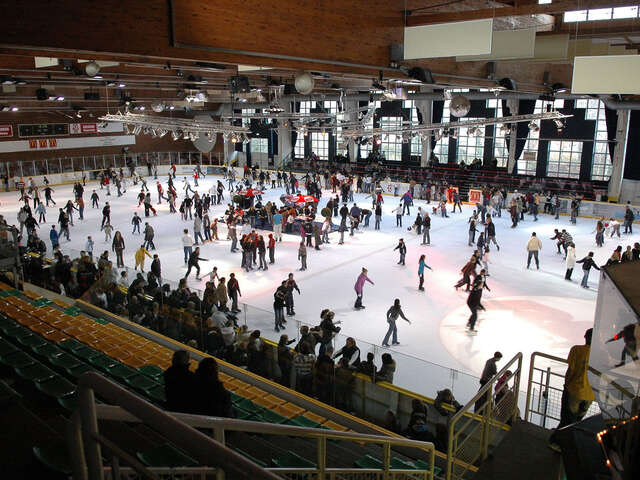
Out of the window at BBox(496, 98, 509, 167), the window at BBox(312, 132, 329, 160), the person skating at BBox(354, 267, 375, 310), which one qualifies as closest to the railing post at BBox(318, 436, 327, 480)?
the person skating at BBox(354, 267, 375, 310)

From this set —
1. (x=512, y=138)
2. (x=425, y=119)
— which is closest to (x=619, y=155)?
(x=512, y=138)

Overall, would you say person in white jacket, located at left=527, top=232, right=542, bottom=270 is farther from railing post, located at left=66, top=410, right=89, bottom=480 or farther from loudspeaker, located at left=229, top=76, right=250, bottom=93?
railing post, located at left=66, top=410, right=89, bottom=480

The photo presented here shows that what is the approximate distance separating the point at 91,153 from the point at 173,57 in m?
38.1

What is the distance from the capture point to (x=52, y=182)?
35250 millimetres

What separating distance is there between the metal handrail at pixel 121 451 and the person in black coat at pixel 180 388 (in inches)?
95.4

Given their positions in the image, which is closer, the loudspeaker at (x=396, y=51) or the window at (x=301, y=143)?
the loudspeaker at (x=396, y=51)

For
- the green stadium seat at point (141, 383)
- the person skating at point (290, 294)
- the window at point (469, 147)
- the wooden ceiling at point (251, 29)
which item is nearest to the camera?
the wooden ceiling at point (251, 29)

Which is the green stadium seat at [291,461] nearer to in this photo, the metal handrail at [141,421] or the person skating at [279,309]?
the metal handrail at [141,421]

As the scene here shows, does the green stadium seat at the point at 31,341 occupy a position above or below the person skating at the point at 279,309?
above

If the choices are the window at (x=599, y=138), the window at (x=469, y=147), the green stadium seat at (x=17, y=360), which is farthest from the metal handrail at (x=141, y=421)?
the window at (x=469, y=147)

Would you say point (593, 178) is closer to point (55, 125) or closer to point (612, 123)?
point (612, 123)

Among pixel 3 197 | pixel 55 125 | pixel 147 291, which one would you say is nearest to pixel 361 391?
pixel 147 291

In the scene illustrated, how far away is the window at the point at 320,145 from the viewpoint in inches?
1629

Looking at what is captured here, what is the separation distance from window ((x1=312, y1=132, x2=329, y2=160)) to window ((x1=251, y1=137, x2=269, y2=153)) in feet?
15.0
